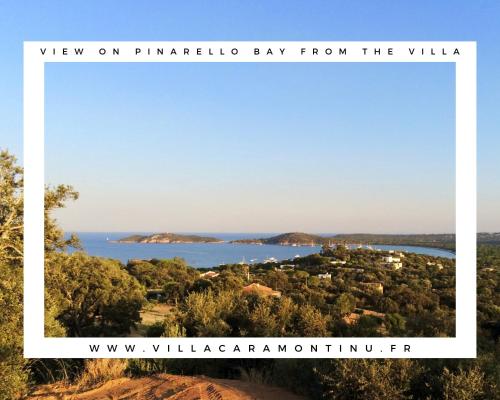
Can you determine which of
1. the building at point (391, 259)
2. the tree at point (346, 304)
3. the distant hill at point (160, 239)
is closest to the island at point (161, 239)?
the distant hill at point (160, 239)

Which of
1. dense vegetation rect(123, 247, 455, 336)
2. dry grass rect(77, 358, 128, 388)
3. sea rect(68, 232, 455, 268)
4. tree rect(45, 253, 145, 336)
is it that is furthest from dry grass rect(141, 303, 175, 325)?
dry grass rect(77, 358, 128, 388)

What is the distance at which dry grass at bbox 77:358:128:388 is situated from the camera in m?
5.98

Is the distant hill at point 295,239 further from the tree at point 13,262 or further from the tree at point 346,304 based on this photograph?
the tree at point 13,262

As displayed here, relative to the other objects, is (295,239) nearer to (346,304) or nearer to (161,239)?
(161,239)

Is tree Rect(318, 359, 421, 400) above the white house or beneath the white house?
above

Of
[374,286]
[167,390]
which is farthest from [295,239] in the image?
[374,286]

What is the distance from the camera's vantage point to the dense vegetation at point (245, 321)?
4996 mm

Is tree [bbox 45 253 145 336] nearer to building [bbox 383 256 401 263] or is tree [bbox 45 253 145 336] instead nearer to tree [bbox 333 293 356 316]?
tree [bbox 333 293 356 316]

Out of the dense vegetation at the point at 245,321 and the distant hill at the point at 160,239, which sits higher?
the distant hill at the point at 160,239

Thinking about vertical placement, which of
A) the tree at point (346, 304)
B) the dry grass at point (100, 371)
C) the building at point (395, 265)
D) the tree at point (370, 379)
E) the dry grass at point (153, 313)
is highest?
→ the tree at point (370, 379)

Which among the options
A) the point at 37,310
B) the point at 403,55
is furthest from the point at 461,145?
the point at 37,310

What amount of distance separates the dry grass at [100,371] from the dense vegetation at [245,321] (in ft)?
1.00

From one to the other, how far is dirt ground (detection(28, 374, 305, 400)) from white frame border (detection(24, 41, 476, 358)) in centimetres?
70

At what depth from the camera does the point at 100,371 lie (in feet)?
20.2
